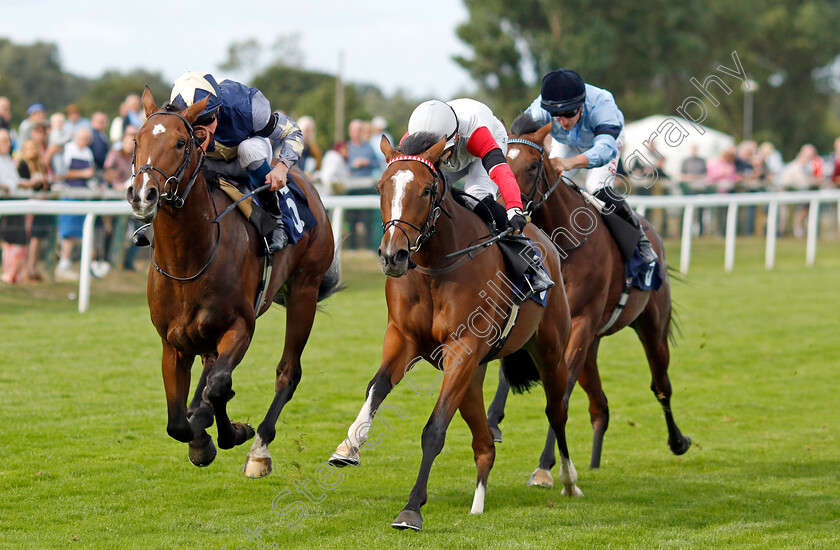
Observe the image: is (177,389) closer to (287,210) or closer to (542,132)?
(287,210)

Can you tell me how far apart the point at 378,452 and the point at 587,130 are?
92.2 inches

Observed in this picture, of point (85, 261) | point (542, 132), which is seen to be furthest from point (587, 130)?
point (85, 261)

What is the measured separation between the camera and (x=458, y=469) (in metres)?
5.96

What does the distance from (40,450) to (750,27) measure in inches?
1689

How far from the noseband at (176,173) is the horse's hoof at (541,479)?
2449mm

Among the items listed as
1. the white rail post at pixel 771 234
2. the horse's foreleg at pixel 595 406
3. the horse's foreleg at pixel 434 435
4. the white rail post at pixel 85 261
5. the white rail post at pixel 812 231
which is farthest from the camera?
the white rail post at pixel 812 231

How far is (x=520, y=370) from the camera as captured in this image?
5762 millimetres

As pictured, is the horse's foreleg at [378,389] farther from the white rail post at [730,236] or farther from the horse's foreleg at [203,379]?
the white rail post at [730,236]

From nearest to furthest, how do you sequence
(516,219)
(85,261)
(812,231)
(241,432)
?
(516,219) < (241,432) < (85,261) < (812,231)

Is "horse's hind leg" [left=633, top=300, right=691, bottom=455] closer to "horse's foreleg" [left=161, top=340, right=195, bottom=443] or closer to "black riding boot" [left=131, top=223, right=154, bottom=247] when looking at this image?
"horse's foreleg" [left=161, top=340, right=195, bottom=443]

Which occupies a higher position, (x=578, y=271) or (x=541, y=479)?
(x=578, y=271)

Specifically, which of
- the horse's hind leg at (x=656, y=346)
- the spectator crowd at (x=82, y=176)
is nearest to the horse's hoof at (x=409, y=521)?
the horse's hind leg at (x=656, y=346)

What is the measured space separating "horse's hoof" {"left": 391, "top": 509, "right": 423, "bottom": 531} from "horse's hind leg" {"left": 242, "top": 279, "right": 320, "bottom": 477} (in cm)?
131

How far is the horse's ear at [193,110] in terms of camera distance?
4.68 meters
